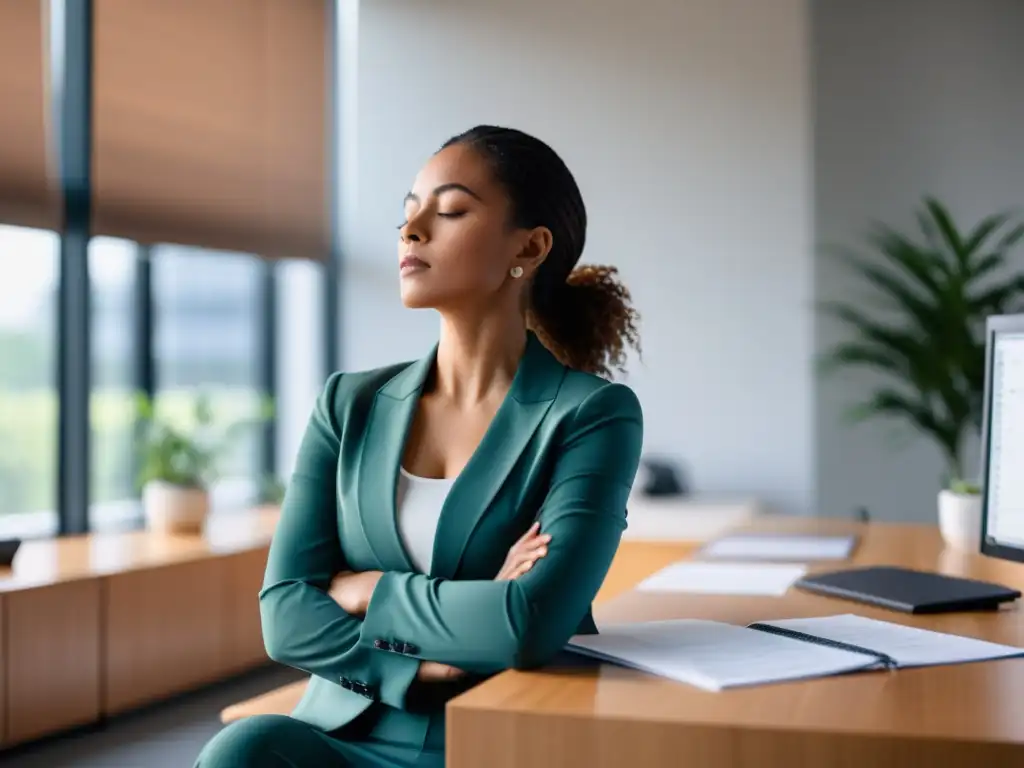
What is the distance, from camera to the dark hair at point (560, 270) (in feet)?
6.09

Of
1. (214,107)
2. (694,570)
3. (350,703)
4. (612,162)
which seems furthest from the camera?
(612,162)

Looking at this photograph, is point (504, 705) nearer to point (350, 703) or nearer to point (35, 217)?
point (350, 703)

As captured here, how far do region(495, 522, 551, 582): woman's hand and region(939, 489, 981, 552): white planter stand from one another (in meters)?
1.47

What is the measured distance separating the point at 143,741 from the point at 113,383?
1679mm

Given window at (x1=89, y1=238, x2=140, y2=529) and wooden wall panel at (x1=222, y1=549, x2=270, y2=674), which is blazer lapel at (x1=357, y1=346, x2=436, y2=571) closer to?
wooden wall panel at (x1=222, y1=549, x2=270, y2=674)

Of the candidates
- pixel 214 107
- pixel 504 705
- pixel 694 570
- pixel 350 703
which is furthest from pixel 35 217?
pixel 504 705

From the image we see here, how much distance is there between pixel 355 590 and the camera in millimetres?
1702

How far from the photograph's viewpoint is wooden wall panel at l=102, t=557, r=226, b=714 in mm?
3982

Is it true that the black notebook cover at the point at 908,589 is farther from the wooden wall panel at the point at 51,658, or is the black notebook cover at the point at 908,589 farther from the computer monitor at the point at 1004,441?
the wooden wall panel at the point at 51,658

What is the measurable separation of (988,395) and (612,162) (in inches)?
157

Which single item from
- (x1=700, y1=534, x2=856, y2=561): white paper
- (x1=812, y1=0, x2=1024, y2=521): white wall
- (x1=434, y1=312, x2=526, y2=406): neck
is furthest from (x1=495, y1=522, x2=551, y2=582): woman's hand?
(x1=812, y1=0, x2=1024, y2=521): white wall

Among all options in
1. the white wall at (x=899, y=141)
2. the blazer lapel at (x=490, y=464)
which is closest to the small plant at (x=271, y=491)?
the white wall at (x=899, y=141)

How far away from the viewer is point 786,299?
5.63 m

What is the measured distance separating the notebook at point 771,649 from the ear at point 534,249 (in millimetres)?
558
